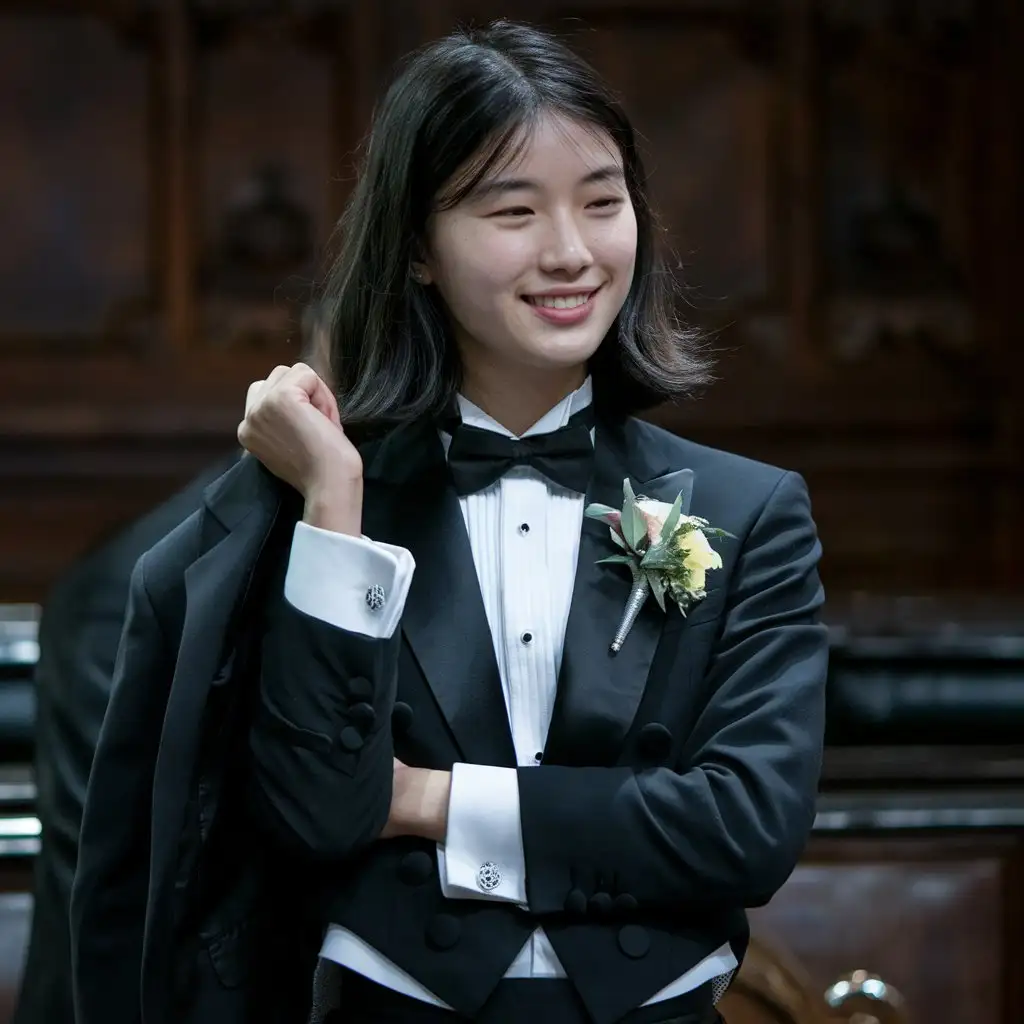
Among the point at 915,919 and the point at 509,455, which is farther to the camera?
the point at 915,919

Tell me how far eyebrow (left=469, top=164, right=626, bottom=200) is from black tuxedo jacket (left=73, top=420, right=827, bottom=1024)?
0.24 meters

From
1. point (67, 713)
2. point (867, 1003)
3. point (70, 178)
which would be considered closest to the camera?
point (867, 1003)

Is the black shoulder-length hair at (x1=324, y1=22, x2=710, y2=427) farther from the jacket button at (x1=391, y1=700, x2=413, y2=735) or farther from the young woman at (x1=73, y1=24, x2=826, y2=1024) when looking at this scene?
the jacket button at (x1=391, y1=700, x2=413, y2=735)

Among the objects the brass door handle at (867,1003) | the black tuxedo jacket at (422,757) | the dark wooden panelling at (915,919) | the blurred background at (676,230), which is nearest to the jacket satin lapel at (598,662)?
the black tuxedo jacket at (422,757)

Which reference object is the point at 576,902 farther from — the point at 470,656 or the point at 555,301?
the point at 555,301

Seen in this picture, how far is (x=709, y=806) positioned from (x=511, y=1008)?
241 millimetres

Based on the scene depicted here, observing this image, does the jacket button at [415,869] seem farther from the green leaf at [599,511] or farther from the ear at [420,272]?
the ear at [420,272]

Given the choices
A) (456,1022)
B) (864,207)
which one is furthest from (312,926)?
(864,207)

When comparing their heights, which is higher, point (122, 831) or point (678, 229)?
point (678, 229)

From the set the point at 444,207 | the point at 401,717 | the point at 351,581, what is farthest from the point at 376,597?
the point at 444,207

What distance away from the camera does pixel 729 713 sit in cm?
160

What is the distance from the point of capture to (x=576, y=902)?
154 cm

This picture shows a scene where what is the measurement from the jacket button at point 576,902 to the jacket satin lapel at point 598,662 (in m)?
0.12

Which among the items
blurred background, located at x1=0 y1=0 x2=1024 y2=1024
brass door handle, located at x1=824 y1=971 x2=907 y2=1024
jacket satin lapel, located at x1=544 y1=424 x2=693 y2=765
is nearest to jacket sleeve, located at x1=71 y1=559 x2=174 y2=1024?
jacket satin lapel, located at x1=544 y1=424 x2=693 y2=765
